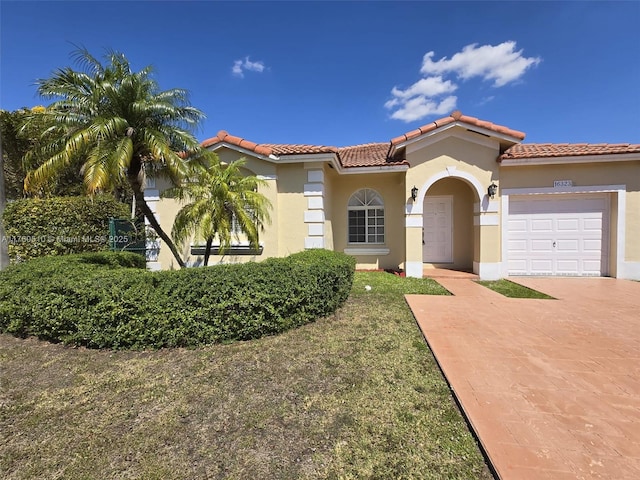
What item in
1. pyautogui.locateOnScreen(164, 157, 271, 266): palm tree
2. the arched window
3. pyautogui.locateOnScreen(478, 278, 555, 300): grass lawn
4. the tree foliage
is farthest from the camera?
the tree foliage

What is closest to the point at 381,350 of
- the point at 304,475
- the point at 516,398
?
the point at 516,398

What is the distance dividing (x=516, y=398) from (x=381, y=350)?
5.87 feet

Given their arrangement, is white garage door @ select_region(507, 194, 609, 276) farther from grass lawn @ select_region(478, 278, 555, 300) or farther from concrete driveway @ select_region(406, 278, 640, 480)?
concrete driveway @ select_region(406, 278, 640, 480)

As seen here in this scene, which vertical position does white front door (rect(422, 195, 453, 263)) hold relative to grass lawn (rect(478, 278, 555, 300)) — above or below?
above

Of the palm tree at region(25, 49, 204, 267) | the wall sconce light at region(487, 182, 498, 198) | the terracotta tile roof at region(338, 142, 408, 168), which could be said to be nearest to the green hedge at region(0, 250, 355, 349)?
the palm tree at region(25, 49, 204, 267)

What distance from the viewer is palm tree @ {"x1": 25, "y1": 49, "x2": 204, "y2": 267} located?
5.74m

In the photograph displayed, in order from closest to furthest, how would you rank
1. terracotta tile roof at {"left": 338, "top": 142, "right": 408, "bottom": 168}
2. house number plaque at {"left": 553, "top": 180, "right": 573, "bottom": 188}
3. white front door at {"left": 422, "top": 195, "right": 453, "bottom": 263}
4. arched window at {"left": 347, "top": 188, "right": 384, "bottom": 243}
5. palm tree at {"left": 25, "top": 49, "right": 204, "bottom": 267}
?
1. palm tree at {"left": 25, "top": 49, "right": 204, "bottom": 267}
2. house number plaque at {"left": 553, "top": 180, "right": 573, "bottom": 188}
3. terracotta tile roof at {"left": 338, "top": 142, "right": 408, "bottom": 168}
4. white front door at {"left": 422, "top": 195, "right": 453, "bottom": 263}
5. arched window at {"left": 347, "top": 188, "right": 384, "bottom": 243}

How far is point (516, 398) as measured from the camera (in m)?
3.25

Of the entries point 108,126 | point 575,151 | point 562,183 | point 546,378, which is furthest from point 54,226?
point 575,151

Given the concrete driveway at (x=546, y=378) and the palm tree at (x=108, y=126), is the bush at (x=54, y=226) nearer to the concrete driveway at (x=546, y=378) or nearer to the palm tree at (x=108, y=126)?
the palm tree at (x=108, y=126)

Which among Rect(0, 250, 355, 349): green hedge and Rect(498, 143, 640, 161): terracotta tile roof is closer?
Rect(0, 250, 355, 349): green hedge

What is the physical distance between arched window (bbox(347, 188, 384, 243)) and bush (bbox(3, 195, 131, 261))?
9.47 metres

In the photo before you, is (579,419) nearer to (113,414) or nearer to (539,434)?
(539,434)

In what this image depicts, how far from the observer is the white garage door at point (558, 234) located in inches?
389
